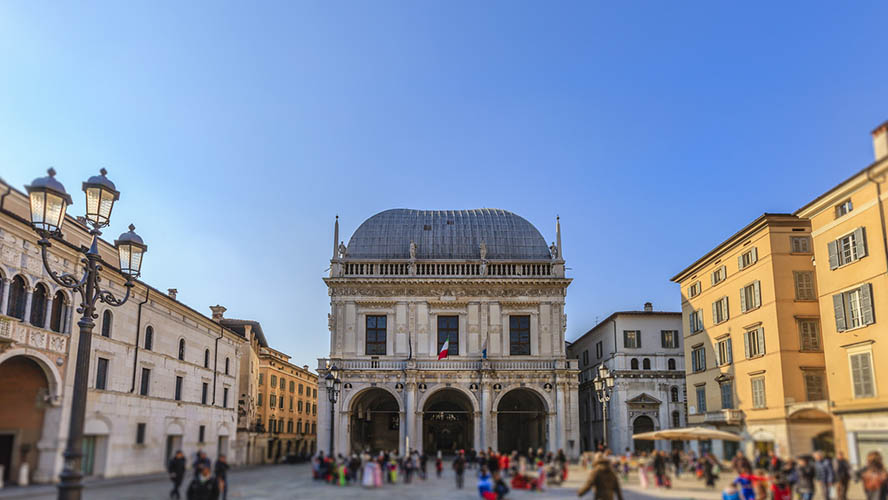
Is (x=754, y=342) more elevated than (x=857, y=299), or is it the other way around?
(x=857, y=299)

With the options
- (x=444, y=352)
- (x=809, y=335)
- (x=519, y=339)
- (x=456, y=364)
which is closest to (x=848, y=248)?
(x=809, y=335)

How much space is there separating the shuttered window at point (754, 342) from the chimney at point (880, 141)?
41.3 feet

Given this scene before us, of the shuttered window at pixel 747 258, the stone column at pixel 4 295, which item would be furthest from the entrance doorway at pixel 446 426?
the stone column at pixel 4 295

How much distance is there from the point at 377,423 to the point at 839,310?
36438mm

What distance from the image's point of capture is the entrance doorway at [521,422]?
176 feet

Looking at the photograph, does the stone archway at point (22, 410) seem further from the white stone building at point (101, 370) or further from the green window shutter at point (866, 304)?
the green window shutter at point (866, 304)

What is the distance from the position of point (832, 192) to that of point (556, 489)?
17.9 metres

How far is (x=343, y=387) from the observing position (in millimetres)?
51156

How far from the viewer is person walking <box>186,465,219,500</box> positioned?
2122 centimetres

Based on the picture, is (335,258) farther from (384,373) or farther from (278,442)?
(278,442)

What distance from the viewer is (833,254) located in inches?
1294

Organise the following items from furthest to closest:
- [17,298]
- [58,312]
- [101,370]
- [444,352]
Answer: [444,352], [101,370], [58,312], [17,298]

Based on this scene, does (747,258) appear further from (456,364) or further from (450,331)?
(450,331)

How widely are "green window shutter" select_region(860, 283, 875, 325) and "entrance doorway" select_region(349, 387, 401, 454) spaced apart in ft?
109
